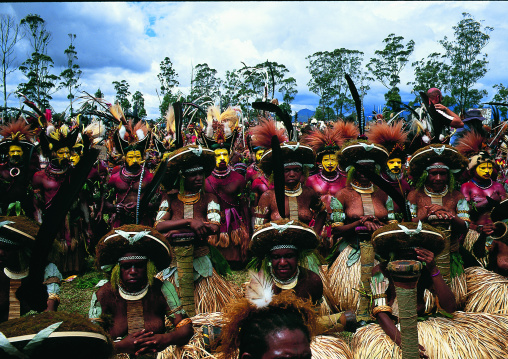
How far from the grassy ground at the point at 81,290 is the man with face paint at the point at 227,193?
0.51 m

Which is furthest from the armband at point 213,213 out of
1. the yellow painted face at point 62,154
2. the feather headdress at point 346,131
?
the yellow painted face at point 62,154

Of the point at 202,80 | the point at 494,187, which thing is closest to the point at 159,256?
the point at 494,187

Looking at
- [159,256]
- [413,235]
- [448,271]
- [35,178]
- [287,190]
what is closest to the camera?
[413,235]

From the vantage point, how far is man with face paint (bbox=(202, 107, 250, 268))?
652cm

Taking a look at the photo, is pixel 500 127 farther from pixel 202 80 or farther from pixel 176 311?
pixel 202 80

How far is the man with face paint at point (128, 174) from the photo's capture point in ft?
20.2

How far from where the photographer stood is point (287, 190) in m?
4.57

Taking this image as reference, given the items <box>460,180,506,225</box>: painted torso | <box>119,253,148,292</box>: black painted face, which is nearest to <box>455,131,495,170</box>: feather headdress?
<box>460,180,506,225</box>: painted torso

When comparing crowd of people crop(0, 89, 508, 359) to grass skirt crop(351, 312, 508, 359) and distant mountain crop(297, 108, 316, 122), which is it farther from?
distant mountain crop(297, 108, 316, 122)

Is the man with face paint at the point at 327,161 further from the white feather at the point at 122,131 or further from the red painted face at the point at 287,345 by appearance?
the red painted face at the point at 287,345

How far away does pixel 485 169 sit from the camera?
5.48 m

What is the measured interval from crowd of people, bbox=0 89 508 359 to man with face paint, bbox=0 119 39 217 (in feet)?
0.08

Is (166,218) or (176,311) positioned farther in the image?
(166,218)

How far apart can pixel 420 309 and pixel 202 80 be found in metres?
36.1
